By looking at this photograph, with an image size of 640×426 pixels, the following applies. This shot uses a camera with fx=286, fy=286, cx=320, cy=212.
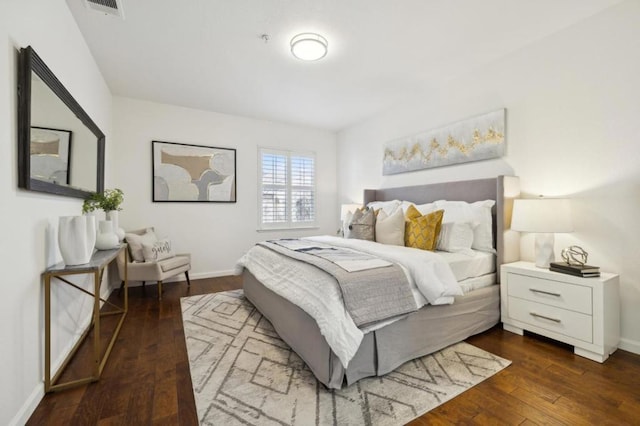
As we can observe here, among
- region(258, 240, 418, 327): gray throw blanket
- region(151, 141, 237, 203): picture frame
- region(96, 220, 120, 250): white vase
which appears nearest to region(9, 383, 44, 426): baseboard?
region(96, 220, 120, 250): white vase

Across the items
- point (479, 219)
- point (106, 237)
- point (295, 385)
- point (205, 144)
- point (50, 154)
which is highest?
point (205, 144)

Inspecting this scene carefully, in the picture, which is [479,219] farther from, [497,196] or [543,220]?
[543,220]

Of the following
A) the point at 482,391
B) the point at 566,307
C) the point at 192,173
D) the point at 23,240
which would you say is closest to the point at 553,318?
the point at 566,307

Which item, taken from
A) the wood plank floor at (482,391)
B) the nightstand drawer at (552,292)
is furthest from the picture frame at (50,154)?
the nightstand drawer at (552,292)

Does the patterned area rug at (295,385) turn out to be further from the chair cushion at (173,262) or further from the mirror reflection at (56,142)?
the mirror reflection at (56,142)

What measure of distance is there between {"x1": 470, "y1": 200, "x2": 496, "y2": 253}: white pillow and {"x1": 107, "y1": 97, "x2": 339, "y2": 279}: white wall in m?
3.12

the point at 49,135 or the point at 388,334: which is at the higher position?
the point at 49,135

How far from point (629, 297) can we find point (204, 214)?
4758 mm

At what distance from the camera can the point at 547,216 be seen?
7.33ft

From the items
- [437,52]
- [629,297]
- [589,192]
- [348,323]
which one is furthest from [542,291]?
[437,52]

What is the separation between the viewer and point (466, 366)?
6.29 ft

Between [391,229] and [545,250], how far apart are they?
1.28m

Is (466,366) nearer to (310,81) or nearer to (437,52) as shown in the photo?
(437,52)

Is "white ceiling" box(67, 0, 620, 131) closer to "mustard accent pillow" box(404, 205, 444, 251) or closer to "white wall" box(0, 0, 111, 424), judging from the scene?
"white wall" box(0, 0, 111, 424)
